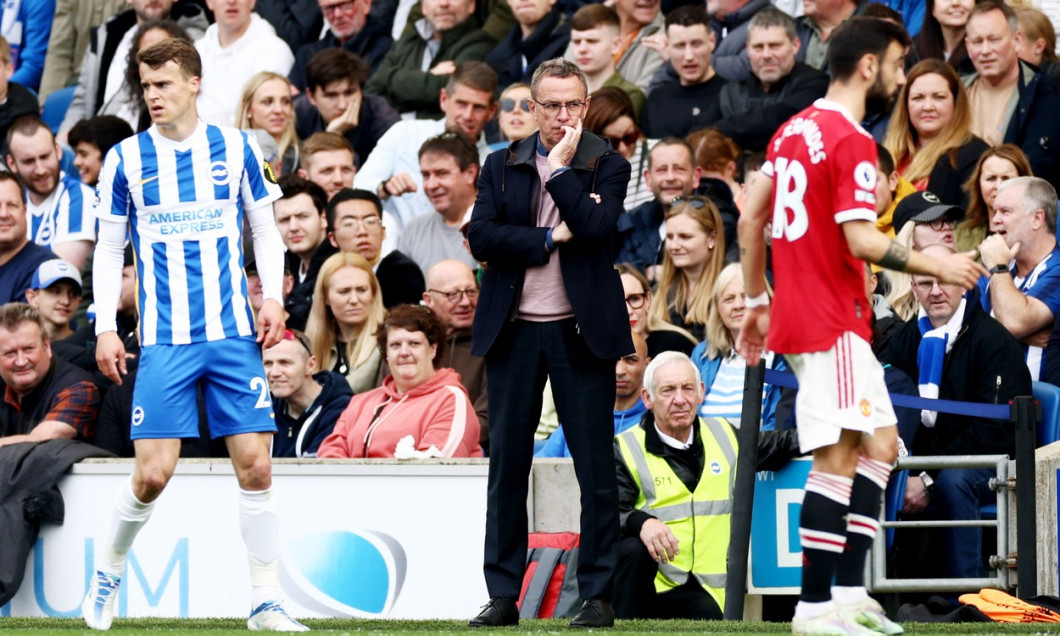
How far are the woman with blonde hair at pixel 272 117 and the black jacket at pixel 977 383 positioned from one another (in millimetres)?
6012

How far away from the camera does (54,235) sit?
13305 mm

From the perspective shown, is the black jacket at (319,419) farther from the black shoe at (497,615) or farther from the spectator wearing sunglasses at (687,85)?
the spectator wearing sunglasses at (687,85)

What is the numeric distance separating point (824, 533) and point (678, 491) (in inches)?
112

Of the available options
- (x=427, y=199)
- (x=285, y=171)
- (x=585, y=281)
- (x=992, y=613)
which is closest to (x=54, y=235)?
(x=285, y=171)

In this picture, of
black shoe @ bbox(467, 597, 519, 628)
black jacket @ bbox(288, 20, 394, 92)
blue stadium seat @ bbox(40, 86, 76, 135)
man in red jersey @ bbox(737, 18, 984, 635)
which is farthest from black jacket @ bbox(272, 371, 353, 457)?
blue stadium seat @ bbox(40, 86, 76, 135)

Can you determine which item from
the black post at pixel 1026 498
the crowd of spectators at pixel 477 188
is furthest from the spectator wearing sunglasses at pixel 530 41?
the black post at pixel 1026 498

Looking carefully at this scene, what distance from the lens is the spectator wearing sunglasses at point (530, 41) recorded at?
1360cm

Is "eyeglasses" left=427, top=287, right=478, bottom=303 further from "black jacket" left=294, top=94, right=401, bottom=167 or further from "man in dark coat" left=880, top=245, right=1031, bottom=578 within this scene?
"black jacket" left=294, top=94, right=401, bottom=167

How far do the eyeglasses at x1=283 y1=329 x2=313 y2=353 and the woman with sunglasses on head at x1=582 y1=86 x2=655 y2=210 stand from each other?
8.39ft

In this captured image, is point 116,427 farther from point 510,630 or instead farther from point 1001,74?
point 1001,74

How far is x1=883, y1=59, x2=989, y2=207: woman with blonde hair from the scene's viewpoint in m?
10.5

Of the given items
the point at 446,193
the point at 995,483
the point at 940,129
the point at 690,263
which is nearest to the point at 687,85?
the point at 446,193

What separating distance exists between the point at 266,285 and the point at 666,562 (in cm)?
252

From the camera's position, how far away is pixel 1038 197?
9.44 meters
